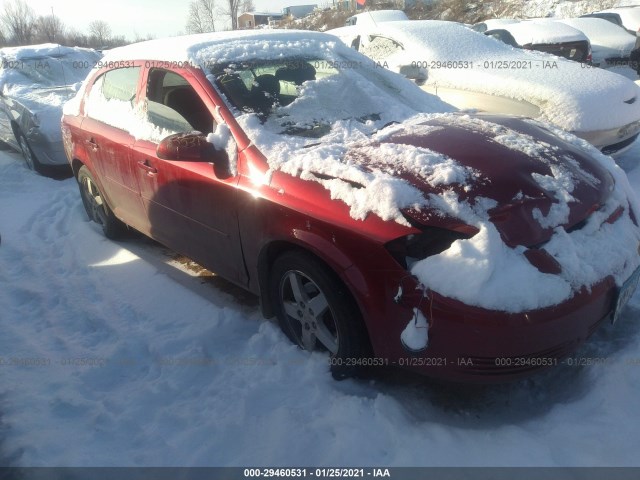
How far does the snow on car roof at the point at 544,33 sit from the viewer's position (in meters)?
9.88

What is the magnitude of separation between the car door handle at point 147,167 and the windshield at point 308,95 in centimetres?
75

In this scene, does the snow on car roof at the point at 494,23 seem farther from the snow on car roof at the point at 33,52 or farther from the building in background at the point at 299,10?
the building in background at the point at 299,10

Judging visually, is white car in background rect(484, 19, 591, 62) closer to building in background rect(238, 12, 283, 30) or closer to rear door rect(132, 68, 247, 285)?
rear door rect(132, 68, 247, 285)

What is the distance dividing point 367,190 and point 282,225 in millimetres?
493

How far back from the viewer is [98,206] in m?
4.62

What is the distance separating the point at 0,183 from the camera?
6645 mm

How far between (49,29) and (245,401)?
54.6 m

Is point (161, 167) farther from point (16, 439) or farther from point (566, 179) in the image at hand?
point (566, 179)

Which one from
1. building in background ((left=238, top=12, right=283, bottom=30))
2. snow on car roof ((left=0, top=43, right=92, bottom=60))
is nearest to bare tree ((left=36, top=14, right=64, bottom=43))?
building in background ((left=238, top=12, right=283, bottom=30))

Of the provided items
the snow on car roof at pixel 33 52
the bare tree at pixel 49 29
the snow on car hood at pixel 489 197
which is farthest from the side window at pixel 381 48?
the bare tree at pixel 49 29

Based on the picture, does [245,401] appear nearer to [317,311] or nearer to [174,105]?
[317,311]

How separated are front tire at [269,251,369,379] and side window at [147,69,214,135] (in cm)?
103

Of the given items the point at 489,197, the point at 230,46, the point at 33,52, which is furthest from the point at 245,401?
the point at 33,52

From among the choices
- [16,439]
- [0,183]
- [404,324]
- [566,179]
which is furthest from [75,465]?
[0,183]
